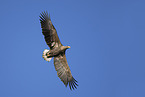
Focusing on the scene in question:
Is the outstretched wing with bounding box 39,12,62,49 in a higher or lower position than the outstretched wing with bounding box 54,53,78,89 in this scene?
higher

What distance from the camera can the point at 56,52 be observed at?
15.6m

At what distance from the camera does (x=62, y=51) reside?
15625 mm

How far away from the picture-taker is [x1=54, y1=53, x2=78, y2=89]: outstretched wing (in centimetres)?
1573

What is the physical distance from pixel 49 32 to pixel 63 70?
2805 mm

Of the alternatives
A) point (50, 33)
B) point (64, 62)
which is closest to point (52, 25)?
point (50, 33)

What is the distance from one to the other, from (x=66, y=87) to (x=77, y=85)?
745 mm

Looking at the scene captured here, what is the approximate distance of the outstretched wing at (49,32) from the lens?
15.0m

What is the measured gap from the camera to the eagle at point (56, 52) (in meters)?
15.1

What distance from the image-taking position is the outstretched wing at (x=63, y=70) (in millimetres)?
15734

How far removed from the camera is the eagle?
49.5 ft

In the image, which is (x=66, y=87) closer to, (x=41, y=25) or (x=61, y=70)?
(x=61, y=70)

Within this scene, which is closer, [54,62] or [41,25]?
[41,25]

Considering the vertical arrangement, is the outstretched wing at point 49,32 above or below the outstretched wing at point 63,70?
above

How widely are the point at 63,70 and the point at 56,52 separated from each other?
1372mm
